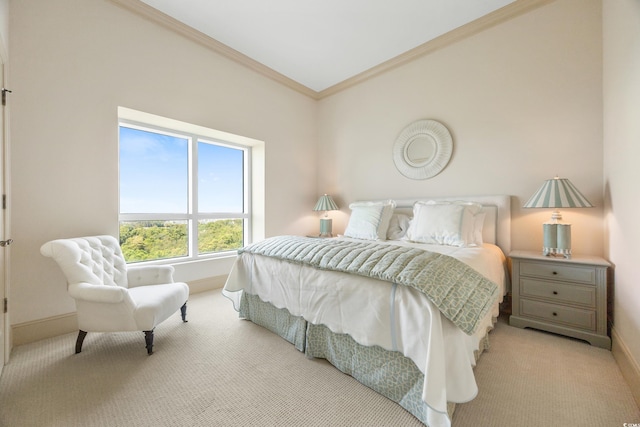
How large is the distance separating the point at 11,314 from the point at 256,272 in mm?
1866

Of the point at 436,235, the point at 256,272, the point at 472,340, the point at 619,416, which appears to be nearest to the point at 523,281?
the point at 436,235

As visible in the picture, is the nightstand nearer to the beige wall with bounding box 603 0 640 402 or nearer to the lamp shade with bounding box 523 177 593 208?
the beige wall with bounding box 603 0 640 402

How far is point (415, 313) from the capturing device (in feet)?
→ 4.22

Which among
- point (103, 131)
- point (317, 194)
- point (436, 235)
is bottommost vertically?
point (436, 235)

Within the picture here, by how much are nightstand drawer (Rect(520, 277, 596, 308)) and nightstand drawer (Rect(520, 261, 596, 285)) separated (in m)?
0.05

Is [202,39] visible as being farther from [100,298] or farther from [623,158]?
[623,158]

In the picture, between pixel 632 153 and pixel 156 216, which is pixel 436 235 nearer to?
pixel 632 153

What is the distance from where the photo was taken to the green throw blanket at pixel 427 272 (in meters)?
1.24

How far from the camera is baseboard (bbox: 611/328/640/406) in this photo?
1.42 m

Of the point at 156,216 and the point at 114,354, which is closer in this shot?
the point at 114,354

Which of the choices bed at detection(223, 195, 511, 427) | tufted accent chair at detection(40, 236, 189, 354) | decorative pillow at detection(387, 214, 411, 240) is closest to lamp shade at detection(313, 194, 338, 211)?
decorative pillow at detection(387, 214, 411, 240)

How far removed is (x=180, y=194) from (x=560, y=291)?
407 cm

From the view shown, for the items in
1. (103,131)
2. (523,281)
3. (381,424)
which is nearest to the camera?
(381,424)

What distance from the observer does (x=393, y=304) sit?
4.51ft
